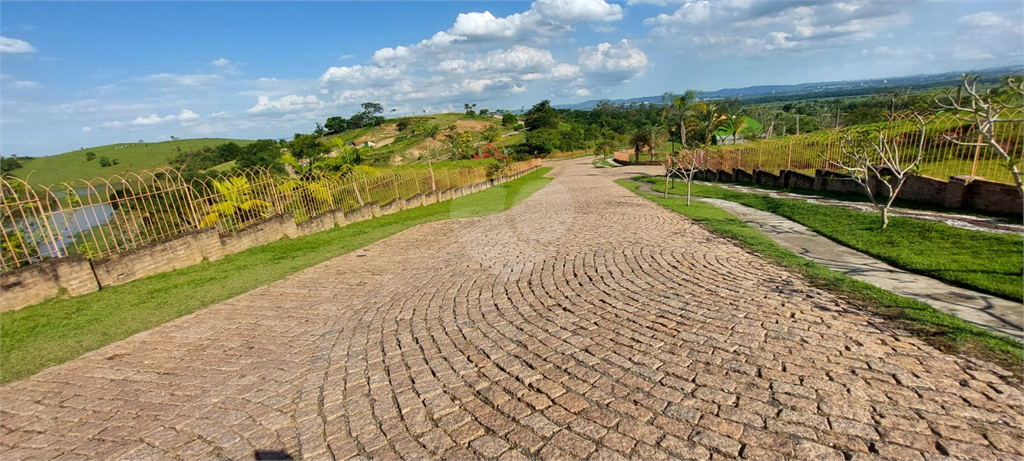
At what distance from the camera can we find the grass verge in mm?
3561

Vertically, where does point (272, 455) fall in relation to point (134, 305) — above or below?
below

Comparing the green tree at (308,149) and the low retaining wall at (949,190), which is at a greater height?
the green tree at (308,149)

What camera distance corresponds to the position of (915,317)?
4316 mm

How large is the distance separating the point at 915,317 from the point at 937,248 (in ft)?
10.3

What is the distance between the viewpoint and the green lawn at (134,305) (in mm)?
5188

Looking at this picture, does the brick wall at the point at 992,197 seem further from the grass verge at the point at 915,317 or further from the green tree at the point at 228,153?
the green tree at the point at 228,153

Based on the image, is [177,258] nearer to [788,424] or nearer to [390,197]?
[390,197]

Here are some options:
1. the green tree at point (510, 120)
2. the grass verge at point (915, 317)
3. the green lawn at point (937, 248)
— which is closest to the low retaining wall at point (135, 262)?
the grass verge at point (915, 317)

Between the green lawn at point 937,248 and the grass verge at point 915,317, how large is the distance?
39.2 inches

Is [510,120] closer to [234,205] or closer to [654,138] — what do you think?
[654,138]

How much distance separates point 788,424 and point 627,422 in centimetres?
109

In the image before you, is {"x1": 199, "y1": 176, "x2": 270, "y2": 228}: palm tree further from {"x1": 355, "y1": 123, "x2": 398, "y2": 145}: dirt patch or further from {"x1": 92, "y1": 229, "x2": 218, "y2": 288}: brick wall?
{"x1": 355, "y1": 123, "x2": 398, "y2": 145}: dirt patch

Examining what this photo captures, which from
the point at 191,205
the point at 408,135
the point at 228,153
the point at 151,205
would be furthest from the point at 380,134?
the point at 151,205

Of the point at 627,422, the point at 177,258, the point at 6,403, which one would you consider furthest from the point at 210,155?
the point at 627,422
